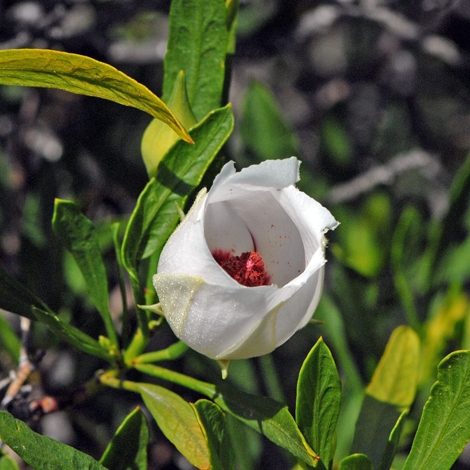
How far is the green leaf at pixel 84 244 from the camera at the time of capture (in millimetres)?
844

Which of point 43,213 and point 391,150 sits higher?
point 391,150

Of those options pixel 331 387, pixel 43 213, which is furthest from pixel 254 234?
pixel 43 213

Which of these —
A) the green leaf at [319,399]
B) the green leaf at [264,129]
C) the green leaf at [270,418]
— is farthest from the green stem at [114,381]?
the green leaf at [264,129]

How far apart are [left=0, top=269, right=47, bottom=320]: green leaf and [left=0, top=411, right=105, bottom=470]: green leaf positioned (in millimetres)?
230

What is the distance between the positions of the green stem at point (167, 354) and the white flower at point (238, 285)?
0.15 m

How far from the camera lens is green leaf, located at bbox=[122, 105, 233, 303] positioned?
836 mm

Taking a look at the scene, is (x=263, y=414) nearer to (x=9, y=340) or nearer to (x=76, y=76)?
A: (x=76, y=76)

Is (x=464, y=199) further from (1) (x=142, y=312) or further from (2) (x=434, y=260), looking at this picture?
(1) (x=142, y=312)

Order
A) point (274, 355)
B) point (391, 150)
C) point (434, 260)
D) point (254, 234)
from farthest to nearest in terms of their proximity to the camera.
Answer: point (391, 150) → point (274, 355) → point (434, 260) → point (254, 234)

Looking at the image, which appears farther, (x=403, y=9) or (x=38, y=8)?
(x=403, y=9)

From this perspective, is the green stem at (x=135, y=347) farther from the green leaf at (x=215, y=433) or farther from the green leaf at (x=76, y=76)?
the green leaf at (x=76, y=76)

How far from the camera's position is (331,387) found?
2.58 ft

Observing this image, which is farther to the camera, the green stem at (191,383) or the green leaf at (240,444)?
the green leaf at (240,444)

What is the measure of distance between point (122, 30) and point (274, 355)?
1.27m
